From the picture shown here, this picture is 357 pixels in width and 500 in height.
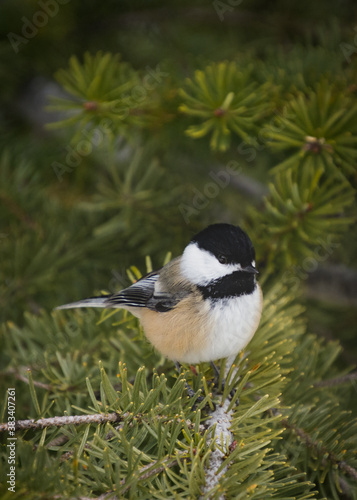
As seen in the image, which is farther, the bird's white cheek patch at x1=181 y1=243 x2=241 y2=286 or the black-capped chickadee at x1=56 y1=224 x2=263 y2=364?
the bird's white cheek patch at x1=181 y1=243 x2=241 y2=286

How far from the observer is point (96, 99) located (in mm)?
996

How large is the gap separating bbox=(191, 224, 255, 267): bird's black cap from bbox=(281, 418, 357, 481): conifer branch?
33cm
